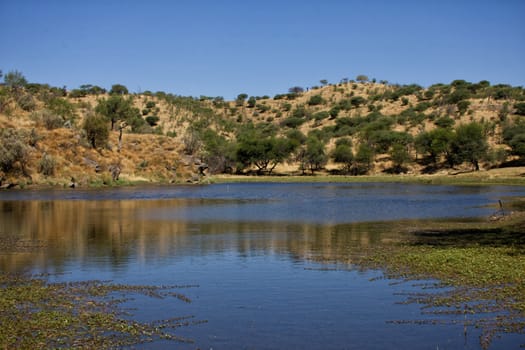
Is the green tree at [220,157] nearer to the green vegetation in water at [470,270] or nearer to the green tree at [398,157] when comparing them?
the green tree at [398,157]

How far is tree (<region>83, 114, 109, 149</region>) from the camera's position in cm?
7612

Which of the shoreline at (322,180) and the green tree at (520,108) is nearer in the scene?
the shoreline at (322,180)

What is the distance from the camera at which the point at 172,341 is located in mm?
11570

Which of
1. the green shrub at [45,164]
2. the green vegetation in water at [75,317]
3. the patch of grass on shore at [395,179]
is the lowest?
the green vegetation in water at [75,317]

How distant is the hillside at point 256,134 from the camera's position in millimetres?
70875

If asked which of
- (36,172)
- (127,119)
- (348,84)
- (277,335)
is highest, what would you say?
(348,84)

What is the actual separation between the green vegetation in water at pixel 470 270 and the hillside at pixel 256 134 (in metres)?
51.7

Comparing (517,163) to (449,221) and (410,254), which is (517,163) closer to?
(449,221)

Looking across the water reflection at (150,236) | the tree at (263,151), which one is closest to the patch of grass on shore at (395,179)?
the tree at (263,151)

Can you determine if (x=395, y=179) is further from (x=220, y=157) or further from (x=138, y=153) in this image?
(x=138, y=153)

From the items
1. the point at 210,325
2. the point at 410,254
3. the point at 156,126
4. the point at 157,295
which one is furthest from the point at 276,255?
the point at 156,126

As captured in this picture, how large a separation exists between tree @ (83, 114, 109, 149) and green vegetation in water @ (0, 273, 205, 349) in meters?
62.2

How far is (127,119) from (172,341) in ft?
272

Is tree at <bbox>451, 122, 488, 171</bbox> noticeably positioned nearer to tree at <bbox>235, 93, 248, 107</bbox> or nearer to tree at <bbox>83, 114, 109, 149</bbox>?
tree at <bbox>83, 114, 109, 149</bbox>
